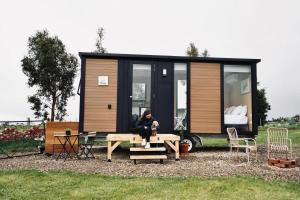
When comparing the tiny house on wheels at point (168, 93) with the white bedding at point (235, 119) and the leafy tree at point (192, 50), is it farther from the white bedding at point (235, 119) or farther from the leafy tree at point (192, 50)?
the leafy tree at point (192, 50)

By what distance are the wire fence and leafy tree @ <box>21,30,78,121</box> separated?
9.27 metres

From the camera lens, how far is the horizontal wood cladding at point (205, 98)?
928cm

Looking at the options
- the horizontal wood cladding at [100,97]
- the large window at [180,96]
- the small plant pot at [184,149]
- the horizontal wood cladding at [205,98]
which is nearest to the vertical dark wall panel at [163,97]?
the large window at [180,96]

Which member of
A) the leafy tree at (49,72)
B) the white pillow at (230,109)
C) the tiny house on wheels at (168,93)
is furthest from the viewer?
the leafy tree at (49,72)

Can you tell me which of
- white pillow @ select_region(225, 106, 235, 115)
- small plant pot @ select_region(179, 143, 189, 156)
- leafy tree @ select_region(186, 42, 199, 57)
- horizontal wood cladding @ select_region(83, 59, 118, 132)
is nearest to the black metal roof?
horizontal wood cladding @ select_region(83, 59, 118, 132)

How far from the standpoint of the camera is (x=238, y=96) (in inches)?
390

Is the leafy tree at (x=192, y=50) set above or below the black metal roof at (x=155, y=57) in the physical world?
above

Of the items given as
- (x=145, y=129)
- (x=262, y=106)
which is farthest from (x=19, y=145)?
(x=262, y=106)

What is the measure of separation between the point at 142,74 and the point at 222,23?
8.08m

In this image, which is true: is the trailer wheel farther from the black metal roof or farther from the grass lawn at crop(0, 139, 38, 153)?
the grass lawn at crop(0, 139, 38, 153)

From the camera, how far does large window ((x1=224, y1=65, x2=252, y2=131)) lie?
9523 mm

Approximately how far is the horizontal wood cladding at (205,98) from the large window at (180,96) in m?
0.21

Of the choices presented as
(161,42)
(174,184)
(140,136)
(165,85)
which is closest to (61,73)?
(161,42)

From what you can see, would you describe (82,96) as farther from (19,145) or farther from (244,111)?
(244,111)
